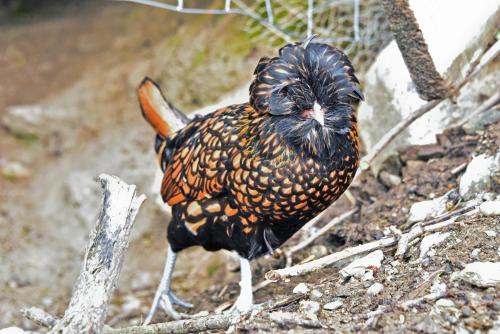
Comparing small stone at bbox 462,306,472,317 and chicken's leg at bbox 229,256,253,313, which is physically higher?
chicken's leg at bbox 229,256,253,313

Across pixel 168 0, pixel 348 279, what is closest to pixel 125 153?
pixel 168 0

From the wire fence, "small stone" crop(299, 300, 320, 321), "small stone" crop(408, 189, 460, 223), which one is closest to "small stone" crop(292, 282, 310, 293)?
"small stone" crop(299, 300, 320, 321)

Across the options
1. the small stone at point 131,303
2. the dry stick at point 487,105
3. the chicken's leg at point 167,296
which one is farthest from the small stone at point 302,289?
the small stone at point 131,303

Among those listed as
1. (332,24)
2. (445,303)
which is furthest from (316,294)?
(332,24)

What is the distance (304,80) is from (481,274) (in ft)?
3.42

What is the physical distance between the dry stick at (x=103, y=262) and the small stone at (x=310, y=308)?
0.77 metres

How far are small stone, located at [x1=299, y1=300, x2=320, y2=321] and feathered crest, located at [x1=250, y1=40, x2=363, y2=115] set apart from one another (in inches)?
31.4

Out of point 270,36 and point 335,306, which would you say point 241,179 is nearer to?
point 335,306

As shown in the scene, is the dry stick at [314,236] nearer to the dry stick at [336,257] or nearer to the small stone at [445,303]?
the dry stick at [336,257]

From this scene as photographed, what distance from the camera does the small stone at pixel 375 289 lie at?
3.12 meters

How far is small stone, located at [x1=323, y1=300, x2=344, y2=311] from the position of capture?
10.2ft

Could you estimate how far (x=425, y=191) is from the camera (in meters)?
4.13

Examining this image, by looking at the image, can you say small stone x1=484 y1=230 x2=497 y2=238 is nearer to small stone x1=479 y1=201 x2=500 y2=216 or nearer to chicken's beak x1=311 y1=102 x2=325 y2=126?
small stone x1=479 y1=201 x2=500 y2=216

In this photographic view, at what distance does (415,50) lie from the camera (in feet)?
13.0
